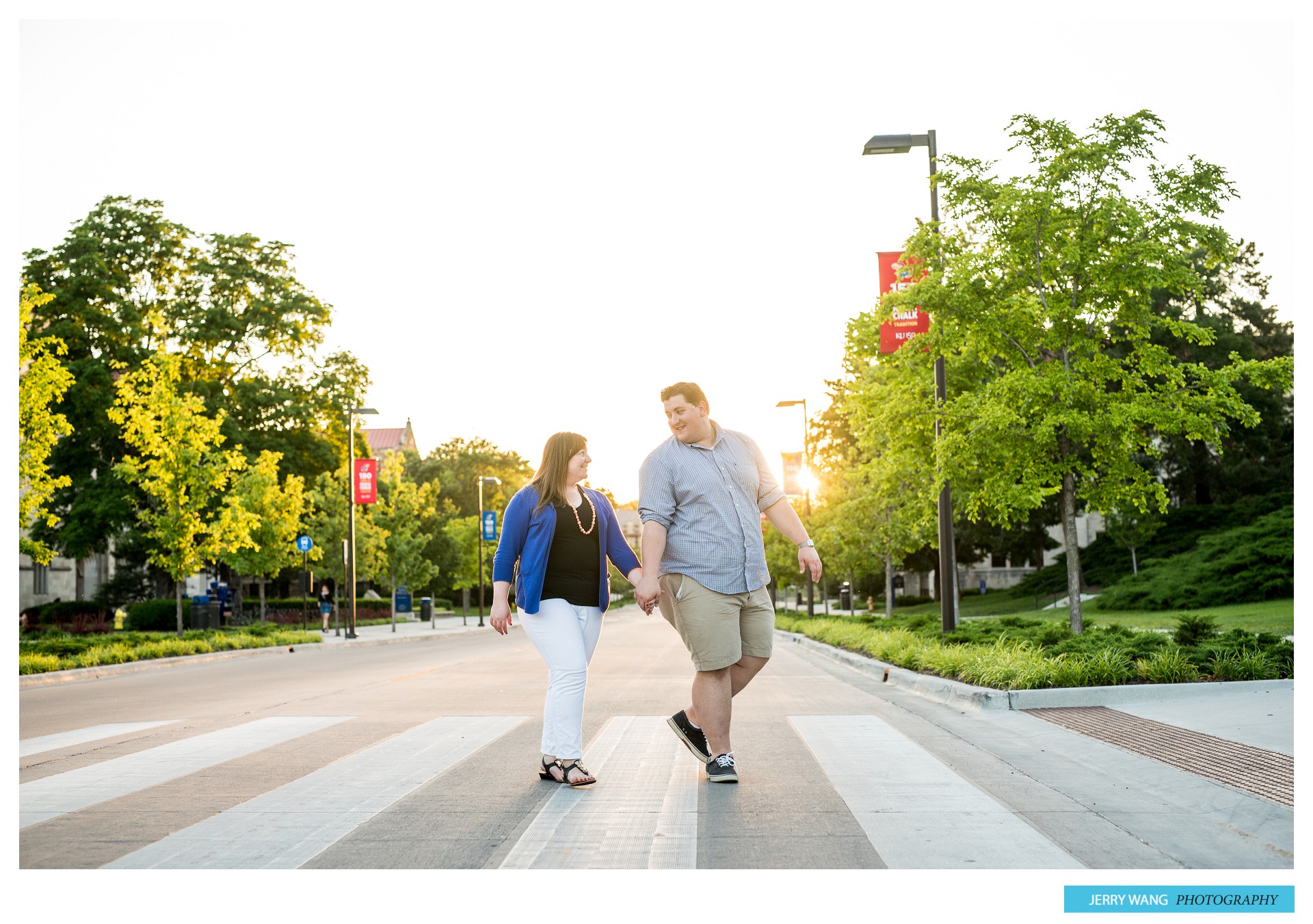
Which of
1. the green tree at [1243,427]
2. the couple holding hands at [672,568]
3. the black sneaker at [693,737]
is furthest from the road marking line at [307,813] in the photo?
the green tree at [1243,427]

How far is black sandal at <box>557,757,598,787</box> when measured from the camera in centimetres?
583

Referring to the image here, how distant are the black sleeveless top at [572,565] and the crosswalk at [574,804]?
1007 mm

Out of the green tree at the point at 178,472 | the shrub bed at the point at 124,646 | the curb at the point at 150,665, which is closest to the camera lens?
the curb at the point at 150,665

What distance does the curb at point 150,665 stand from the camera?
16.0 m

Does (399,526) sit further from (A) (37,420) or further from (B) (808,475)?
(A) (37,420)

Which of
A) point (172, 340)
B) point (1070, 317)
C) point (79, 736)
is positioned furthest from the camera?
point (172, 340)

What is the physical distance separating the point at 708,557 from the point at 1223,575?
26335mm

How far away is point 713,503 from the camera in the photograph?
5.74m

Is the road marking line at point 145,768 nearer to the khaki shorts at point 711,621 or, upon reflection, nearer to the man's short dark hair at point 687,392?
the khaki shorts at point 711,621

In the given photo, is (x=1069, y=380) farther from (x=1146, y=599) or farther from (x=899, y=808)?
(x=1146, y=599)

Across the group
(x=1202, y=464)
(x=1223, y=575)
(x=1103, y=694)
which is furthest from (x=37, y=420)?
(x=1202, y=464)

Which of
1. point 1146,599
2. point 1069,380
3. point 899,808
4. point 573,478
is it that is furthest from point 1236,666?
point 1146,599

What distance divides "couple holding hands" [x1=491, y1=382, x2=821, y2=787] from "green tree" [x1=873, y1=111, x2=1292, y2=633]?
8.50 meters

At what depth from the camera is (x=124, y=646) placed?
64.0 feet
